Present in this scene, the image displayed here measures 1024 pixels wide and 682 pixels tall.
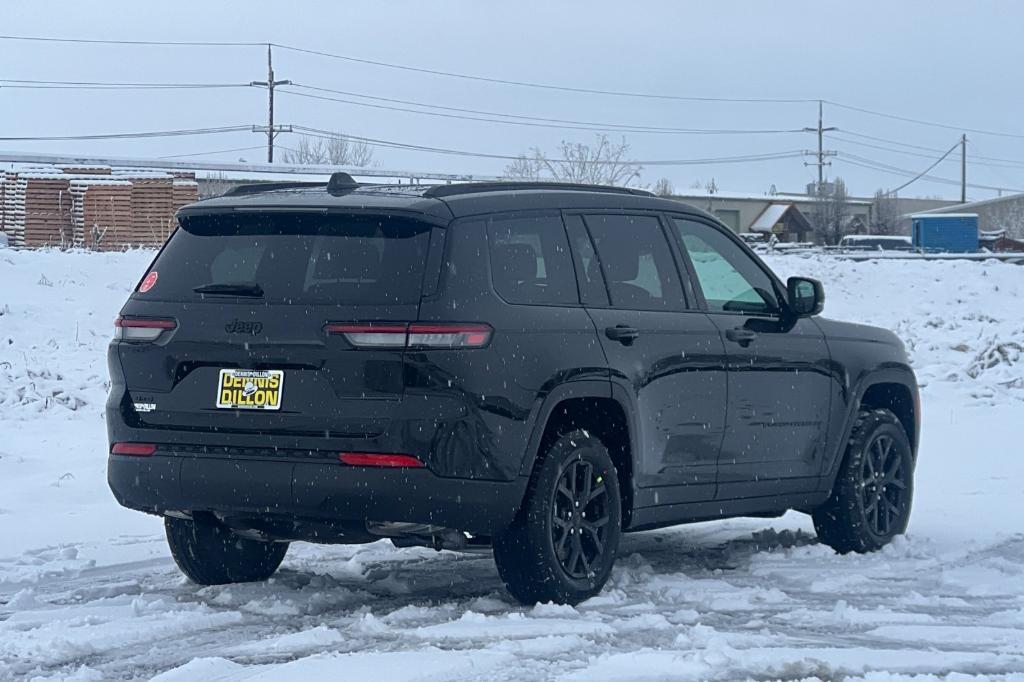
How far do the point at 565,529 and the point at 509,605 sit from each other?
0.40 m

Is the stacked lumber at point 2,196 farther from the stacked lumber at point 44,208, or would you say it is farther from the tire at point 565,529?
the tire at point 565,529

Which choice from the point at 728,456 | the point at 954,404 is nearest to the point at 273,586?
the point at 728,456

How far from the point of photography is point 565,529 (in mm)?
6441

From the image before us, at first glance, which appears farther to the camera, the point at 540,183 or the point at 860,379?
the point at 860,379

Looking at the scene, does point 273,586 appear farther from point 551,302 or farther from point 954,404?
point 954,404

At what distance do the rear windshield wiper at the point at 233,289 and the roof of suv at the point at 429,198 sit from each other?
35cm

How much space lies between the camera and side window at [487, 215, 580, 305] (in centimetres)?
633

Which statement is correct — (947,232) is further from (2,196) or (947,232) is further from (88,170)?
(2,196)

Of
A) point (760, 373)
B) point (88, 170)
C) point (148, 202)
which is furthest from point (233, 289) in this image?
point (88, 170)

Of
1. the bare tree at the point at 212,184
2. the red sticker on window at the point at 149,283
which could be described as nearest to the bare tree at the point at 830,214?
the bare tree at the point at 212,184

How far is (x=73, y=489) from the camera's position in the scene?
32.9 feet

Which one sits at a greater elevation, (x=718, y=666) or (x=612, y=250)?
(x=612, y=250)

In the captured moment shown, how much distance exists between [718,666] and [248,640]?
176 centimetres

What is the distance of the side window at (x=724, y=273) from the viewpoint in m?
7.55
